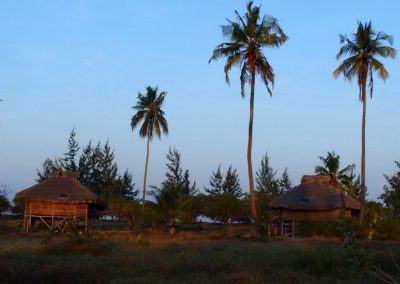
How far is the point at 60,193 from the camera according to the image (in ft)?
122

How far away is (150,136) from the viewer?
4256cm

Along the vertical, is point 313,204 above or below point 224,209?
above

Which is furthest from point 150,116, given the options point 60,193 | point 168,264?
point 168,264

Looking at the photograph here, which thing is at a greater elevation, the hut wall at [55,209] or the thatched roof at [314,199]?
the thatched roof at [314,199]

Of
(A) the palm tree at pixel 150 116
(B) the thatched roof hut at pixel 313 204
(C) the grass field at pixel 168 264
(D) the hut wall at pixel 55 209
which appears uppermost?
(A) the palm tree at pixel 150 116

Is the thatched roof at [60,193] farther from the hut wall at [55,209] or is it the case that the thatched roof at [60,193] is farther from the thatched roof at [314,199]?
the thatched roof at [314,199]

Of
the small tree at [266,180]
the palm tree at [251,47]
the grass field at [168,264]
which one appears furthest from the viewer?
the small tree at [266,180]

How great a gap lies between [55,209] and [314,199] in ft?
52.9

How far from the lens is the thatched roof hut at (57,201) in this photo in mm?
37000

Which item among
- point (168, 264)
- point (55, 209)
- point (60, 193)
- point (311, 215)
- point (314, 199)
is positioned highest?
point (314, 199)

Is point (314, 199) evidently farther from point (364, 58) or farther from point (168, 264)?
point (168, 264)

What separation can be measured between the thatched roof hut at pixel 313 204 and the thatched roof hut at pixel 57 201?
38.8 ft

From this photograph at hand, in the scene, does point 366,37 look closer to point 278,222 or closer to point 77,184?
point 278,222

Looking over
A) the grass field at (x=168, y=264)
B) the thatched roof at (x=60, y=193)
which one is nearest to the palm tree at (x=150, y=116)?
the thatched roof at (x=60, y=193)
